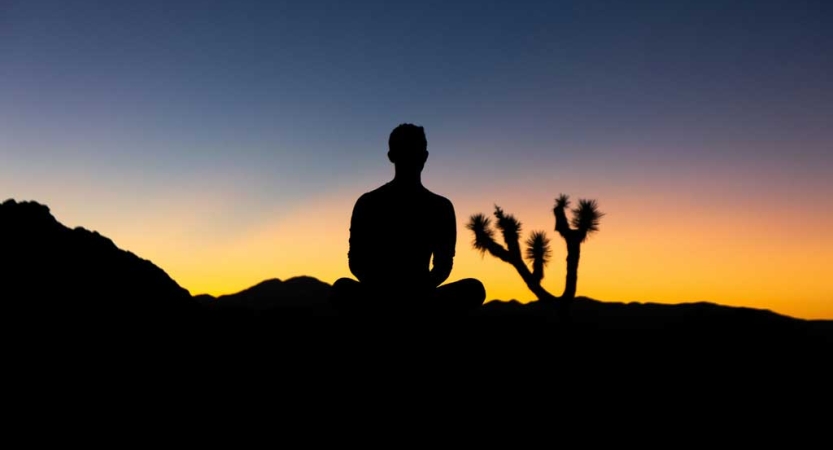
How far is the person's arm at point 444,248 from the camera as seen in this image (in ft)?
13.1

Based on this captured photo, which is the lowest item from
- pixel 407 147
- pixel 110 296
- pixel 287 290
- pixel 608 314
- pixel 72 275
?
pixel 110 296

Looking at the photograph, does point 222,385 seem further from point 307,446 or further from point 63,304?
point 63,304

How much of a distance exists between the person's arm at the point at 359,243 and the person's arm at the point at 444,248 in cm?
48

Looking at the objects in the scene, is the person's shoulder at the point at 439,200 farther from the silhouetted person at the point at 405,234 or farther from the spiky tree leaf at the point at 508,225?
the spiky tree leaf at the point at 508,225

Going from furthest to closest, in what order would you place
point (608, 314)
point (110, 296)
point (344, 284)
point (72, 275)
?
point (608, 314) < point (72, 275) < point (110, 296) < point (344, 284)

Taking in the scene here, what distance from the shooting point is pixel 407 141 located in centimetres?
382

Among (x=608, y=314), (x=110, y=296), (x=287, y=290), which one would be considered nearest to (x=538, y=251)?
(x=110, y=296)

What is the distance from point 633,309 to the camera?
1414 inches

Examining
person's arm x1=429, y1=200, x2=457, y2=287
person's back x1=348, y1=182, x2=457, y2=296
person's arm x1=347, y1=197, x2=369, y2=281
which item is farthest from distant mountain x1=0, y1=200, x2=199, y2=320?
person's arm x1=429, y1=200, x2=457, y2=287

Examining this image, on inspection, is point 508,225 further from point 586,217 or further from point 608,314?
point 608,314

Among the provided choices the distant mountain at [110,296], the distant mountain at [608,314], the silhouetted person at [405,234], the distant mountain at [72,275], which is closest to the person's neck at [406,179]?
the silhouetted person at [405,234]

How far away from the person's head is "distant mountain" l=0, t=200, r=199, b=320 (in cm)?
611

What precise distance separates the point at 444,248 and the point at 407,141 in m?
0.80

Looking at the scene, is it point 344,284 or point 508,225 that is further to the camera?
point 508,225
